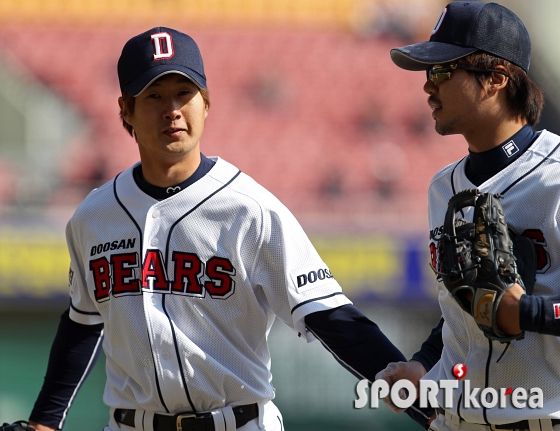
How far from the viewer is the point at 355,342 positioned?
2557 mm

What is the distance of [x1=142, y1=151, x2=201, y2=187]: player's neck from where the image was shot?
2.72 metres

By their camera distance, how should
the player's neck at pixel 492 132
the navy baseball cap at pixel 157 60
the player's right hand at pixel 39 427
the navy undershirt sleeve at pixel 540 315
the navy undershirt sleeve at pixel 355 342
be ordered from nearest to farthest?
the navy undershirt sleeve at pixel 540 315, the player's neck at pixel 492 132, the navy undershirt sleeve at pixel 355 342, the navy baseball cap at pixel 157 60, the player's right hand at pixel 39 427

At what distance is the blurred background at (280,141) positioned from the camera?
723 centimetres

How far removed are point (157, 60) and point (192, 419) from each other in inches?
44.2

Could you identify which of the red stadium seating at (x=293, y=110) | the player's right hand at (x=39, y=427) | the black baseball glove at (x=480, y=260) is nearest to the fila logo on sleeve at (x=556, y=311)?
the black baseball glove at (x=480, y=260)

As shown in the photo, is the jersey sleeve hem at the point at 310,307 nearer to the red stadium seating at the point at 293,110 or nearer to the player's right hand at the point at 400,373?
the player's right hand at the point at 400,373

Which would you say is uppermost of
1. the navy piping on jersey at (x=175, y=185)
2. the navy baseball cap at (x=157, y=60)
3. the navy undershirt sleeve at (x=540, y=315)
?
the navy baseball cap at (x=157, y=60)

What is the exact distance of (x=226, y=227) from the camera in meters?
2.60

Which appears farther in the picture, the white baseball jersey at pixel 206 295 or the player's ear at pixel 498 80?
the white baseball jersey at pixel 206 295

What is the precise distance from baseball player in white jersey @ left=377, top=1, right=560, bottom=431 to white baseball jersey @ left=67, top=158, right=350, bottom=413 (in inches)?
A: 16.6

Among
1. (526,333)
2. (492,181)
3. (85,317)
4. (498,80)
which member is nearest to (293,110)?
(85,317)

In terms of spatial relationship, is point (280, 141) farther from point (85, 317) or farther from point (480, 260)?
point (480, 260)

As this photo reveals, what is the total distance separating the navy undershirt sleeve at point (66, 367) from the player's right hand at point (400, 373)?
3.53 ft

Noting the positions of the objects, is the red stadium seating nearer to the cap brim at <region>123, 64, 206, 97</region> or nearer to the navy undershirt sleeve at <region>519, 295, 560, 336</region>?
the cap brim at <region>123, 64, 206, 97</region>
